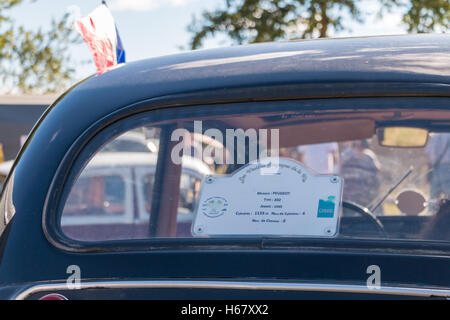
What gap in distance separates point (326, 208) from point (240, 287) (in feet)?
1.07

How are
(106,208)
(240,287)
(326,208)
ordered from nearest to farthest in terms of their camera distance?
(240,287) < (326,208) < (106,208)

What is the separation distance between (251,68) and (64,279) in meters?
0.78

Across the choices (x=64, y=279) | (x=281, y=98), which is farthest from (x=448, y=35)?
(x=64, y=279)

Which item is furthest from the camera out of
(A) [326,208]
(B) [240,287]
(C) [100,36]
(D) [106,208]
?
(D) [106,208]

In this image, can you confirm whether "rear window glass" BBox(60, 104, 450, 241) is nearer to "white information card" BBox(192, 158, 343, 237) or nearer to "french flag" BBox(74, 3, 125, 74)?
"white information card" BBox(192, 158, 343, 237)

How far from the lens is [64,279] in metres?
1.63

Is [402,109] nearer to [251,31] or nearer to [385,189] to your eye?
[385,189]

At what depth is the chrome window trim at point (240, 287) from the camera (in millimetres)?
1462

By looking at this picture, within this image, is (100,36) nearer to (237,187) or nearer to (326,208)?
(237,187)

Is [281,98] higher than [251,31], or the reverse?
[251,31]

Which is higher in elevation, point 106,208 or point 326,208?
point 326,208

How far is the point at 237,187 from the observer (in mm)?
1738

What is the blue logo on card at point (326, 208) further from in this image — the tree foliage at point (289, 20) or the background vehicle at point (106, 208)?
the tree foliage at point (289, 20)

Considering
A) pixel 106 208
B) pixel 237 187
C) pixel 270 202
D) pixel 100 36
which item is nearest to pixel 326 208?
pixel 270 202
